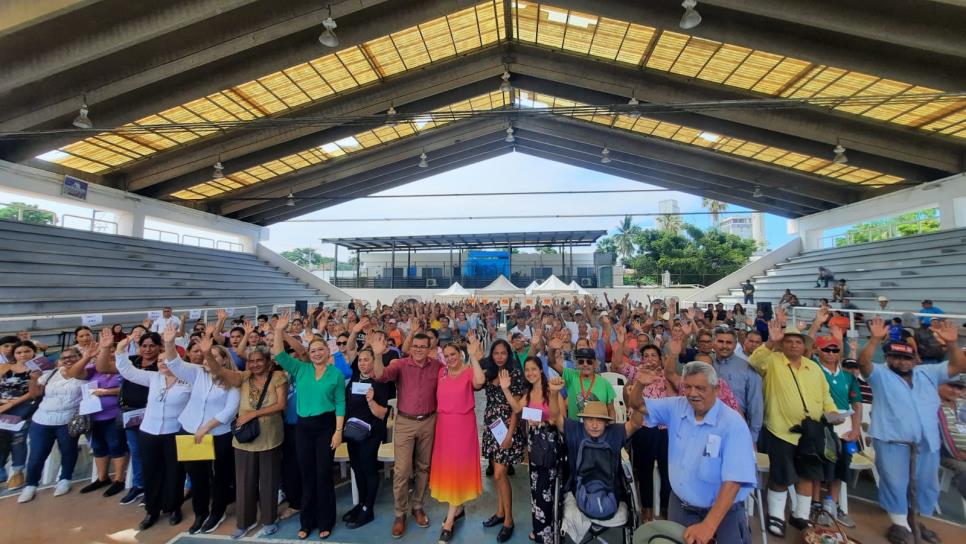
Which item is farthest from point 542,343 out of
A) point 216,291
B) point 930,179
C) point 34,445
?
point 930,179

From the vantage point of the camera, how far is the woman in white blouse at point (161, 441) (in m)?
3.20

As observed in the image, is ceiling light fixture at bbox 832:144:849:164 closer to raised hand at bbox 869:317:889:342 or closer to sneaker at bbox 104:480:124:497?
raised hand at bbox 869:317:889:342

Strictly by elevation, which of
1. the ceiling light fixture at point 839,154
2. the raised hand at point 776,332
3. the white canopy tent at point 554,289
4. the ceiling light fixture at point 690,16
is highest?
the ceiling light fixture at point 690,16

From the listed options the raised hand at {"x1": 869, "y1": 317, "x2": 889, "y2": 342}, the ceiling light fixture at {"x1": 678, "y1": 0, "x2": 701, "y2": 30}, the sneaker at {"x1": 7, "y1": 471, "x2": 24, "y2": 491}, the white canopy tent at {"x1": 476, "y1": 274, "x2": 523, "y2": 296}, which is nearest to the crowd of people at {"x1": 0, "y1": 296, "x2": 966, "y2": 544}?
the raised hand at {"x1": 869, "y1": 317, "x2": 889, "y2": 342}

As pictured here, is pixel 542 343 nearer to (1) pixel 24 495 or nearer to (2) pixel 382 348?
(2) pixel 382 348

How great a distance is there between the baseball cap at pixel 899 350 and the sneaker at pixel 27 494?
7859 mm

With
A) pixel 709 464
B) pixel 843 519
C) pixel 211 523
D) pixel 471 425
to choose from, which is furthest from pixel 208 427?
pixel 843 519

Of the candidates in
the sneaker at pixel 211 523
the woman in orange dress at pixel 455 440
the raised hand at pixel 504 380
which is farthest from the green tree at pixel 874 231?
the sneaker at pixel 211 523

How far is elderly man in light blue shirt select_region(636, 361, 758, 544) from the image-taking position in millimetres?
1873

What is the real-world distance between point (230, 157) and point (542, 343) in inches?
547

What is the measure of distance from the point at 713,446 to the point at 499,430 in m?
1.60

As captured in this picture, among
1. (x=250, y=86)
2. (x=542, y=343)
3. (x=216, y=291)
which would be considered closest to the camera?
(x=542, y=343)

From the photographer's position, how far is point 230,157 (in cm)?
1323

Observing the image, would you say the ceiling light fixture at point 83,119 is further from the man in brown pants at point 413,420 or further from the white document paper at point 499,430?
the white document paper at point 499,430
